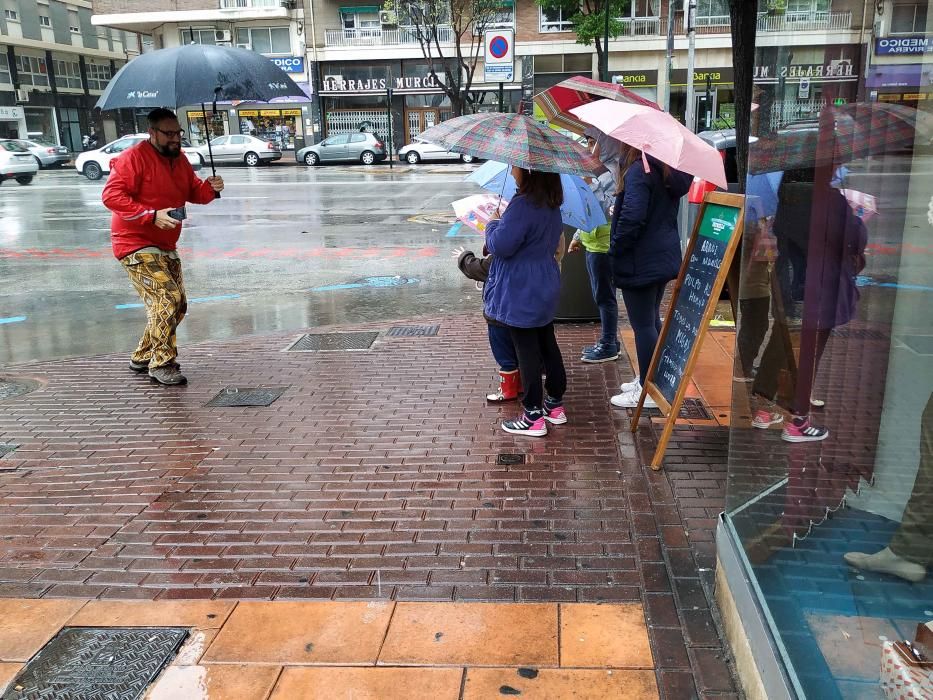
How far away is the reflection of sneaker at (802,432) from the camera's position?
2883 mm

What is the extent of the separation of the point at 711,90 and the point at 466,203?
34987mm

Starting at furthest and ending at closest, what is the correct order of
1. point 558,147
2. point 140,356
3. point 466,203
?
1. point 140,356
2. point 466,203
3. point 558,147

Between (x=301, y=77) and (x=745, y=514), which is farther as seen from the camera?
(x=301, y=77)

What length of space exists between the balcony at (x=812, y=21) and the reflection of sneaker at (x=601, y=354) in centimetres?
393

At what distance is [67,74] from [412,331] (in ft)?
166

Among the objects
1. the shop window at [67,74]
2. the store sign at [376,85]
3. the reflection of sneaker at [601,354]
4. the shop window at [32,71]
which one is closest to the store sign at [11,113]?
the shop window at [32,71]

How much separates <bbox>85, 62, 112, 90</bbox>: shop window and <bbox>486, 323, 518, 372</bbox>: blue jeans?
5367cm

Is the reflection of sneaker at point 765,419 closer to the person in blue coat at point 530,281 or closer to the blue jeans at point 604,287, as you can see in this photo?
the person in blue coat at point 530,281

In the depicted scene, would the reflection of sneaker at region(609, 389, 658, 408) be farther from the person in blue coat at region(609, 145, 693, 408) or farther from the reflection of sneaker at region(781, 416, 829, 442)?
the reflection of sneaker at region(781, 416, 829, 442)

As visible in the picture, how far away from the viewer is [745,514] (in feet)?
9.81

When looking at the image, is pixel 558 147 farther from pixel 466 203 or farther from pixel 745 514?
pixel 745 514

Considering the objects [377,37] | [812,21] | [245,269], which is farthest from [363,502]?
[377,37]

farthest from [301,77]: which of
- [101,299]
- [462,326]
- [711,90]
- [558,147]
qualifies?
[558,147]

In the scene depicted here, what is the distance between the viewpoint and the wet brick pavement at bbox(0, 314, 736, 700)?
3.42m
